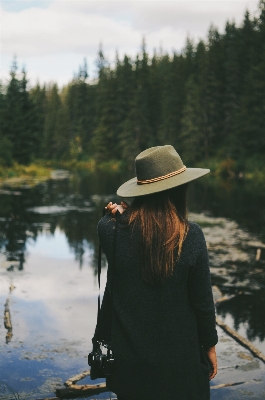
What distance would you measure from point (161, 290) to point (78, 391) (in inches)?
107

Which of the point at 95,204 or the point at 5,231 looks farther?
the point at 95,204

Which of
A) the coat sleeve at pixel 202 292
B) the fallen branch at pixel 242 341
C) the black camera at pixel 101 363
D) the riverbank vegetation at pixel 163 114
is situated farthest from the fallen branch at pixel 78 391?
the riverbank vegetation at pixel 163 114

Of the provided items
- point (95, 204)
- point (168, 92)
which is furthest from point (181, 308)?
point (168, 92)

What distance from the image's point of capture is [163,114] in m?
63.7

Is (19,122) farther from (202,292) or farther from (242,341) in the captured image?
(202,292)

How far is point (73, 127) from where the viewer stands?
280 feet

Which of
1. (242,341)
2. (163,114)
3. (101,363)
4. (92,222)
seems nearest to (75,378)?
(242,341)

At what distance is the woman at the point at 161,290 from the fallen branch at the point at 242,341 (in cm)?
351

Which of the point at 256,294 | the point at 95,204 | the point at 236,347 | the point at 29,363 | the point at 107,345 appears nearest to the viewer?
the point at 107,345

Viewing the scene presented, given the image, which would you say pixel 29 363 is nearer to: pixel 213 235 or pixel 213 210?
pixel 213 235

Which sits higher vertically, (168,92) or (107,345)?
(168,92)

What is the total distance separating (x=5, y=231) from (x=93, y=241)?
280 centimetres

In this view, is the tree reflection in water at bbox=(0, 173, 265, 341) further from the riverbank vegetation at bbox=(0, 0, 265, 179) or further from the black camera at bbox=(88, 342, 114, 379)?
the riverbank vegetation at bbox=(0, 0, 265, 179)

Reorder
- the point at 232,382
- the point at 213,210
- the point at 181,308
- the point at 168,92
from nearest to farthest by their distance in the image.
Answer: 1. the point at 181,308
2. the point at 232,382
3. the point at 213,210
4. the point at 168,92
